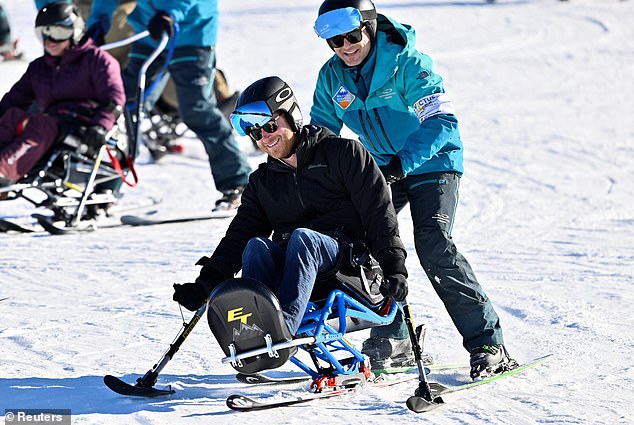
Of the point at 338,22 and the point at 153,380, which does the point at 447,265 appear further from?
the point at 153,380

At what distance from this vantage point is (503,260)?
7164 millimetres

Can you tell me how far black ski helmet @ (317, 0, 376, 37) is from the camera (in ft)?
15.6

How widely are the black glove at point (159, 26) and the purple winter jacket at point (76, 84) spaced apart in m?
0.44

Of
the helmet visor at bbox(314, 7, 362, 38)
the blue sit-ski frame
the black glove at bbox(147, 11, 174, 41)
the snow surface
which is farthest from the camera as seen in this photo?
the black glove at bbox(147, 11, 174, 41)

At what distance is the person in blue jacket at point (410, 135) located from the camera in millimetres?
4742

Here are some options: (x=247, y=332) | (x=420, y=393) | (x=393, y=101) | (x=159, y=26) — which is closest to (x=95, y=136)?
(x=159, y=26)

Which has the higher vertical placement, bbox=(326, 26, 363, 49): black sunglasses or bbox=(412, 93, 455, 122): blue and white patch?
bbox=(326, 26, 363, 49): black sunglasses

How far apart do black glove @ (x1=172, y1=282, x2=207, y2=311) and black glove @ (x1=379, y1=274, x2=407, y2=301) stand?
28.6 inches

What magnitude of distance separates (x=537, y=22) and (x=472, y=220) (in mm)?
12814

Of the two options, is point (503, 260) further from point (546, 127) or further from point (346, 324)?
point (546, 127)

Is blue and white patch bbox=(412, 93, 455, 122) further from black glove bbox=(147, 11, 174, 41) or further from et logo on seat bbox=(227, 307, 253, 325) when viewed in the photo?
black glove bbox=(147, 11, 174, 41)

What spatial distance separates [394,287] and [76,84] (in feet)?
14.8

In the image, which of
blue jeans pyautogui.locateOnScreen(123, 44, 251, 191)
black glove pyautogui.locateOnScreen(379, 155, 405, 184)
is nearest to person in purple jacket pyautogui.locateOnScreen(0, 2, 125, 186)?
blue jeans pyautogui.locateOnScreen(123, 44, 251, 191)

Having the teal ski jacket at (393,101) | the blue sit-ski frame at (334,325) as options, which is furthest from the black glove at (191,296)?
the teal ski jacket at (393,101)
